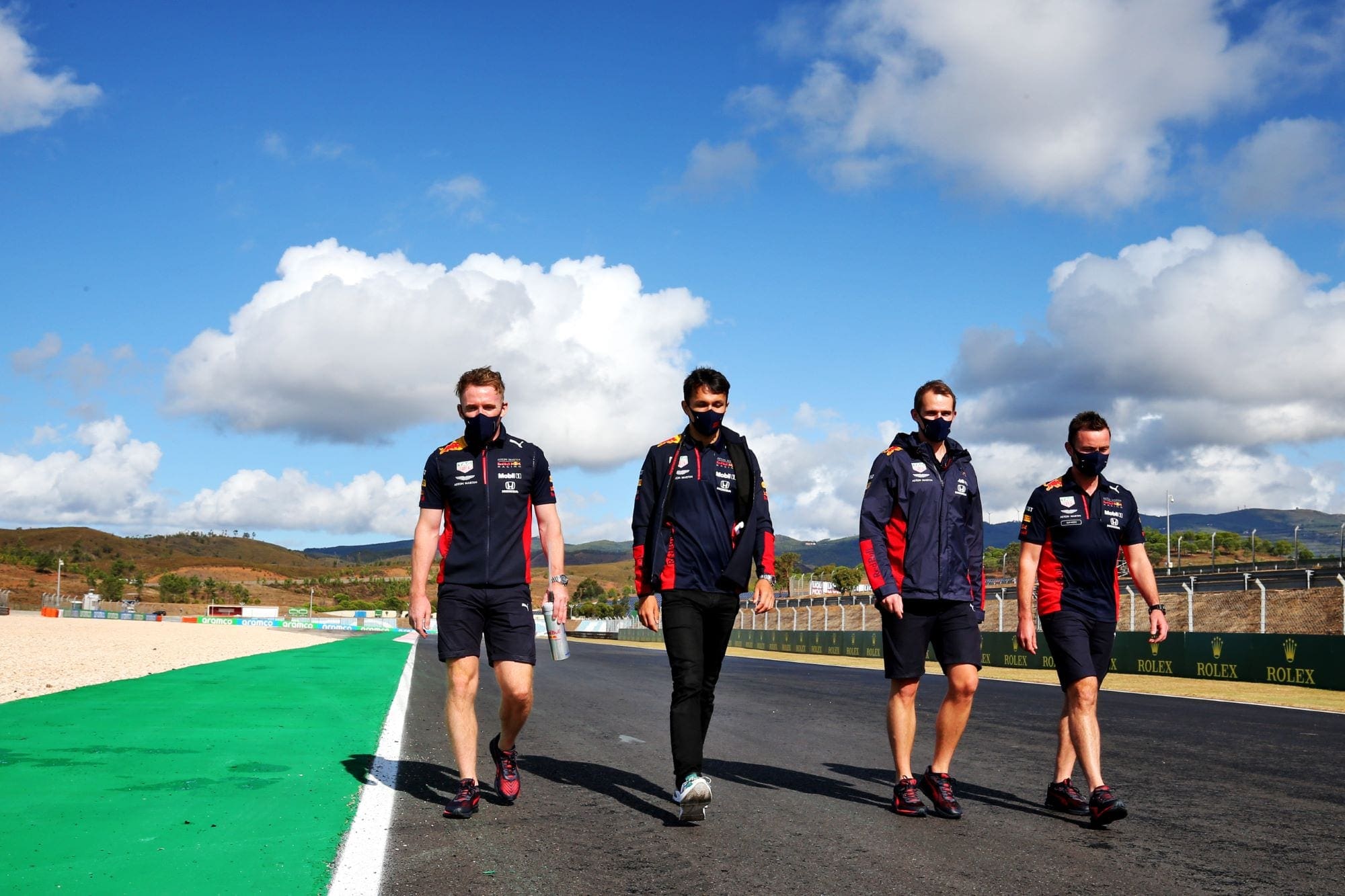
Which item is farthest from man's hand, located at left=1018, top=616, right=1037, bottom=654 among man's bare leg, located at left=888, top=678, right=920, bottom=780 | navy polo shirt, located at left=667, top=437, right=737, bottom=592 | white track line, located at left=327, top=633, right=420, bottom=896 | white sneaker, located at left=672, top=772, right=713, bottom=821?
white track line, located at left=327, top=633, right=420, bottom=896

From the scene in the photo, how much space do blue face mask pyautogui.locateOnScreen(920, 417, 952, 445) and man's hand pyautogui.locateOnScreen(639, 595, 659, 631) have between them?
1.66 meters

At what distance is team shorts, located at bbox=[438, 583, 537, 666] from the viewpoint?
Result: 17.2 ft

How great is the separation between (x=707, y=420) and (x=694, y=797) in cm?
172

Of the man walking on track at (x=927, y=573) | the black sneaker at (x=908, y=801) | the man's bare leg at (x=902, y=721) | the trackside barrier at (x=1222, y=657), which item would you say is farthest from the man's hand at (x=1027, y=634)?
the trackside barrier at (x=1222, y=657)

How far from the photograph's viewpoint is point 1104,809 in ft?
16.4

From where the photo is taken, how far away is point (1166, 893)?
3.84m

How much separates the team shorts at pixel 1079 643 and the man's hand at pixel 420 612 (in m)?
3.10

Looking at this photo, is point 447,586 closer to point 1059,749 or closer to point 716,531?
point 716,531

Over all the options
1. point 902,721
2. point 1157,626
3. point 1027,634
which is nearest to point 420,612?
point 902,721

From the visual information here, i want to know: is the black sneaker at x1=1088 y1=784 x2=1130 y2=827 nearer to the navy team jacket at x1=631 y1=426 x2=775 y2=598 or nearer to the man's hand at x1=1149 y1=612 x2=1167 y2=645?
the man's hand at x1=1149 y1=612 x2=1167 y2=645

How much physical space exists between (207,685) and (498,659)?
9805mm

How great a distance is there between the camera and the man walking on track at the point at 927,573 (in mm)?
5387

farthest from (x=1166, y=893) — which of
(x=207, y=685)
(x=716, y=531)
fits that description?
(x=207, y=685)

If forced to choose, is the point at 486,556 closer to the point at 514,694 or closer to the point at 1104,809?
the point at 514,694
